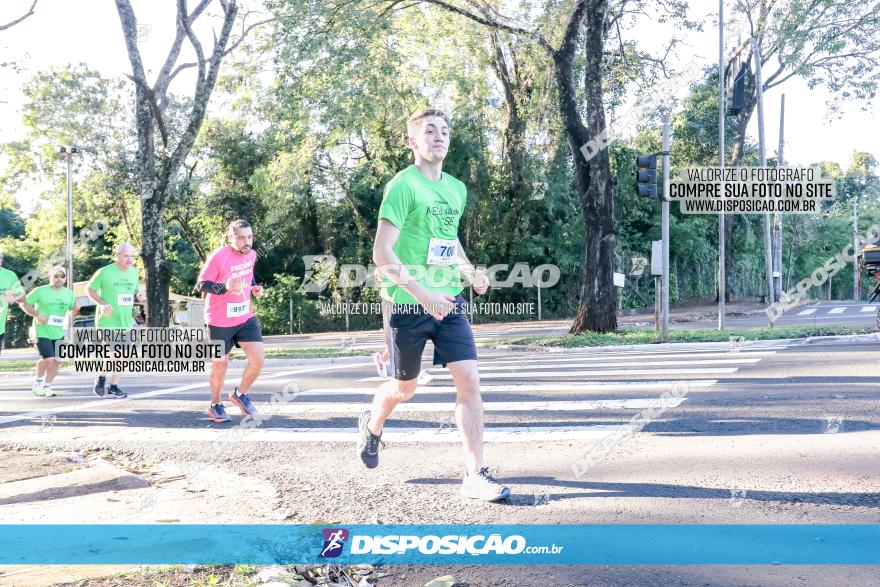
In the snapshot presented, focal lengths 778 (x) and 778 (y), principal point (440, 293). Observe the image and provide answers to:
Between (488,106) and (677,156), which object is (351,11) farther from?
(677,156)

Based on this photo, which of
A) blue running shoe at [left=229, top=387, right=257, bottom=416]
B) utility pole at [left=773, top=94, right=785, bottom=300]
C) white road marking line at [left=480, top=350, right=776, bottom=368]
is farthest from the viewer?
utility pole at [left=773, top=94, right=785, bottom=300]

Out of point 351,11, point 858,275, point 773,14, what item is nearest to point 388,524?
point 351,11

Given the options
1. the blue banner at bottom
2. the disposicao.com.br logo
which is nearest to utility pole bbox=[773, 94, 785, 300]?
the blue banner at bottom

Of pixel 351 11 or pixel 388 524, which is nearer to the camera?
pixel 388 524

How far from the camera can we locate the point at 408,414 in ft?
25.7

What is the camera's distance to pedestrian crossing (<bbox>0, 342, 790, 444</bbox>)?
6926 mm

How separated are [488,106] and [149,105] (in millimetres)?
15086

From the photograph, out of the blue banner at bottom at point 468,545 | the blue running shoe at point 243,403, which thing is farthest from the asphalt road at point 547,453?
the blue running shoe at point 243,403

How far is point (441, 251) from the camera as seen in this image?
4602mm

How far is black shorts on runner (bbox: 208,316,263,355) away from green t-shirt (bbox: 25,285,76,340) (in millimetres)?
4365

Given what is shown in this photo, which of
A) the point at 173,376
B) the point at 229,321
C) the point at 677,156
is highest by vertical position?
the point at 677,156

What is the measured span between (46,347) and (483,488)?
8.66 m

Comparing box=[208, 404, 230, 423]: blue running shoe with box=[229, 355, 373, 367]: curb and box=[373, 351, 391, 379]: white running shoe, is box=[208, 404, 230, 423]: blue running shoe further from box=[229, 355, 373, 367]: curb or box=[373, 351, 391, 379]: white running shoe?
box=[229, 355, 373, 367]: curb

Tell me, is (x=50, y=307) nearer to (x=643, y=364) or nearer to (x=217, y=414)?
(x=217, y=414)
